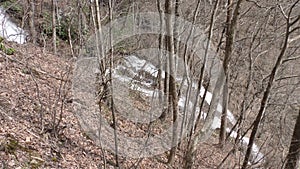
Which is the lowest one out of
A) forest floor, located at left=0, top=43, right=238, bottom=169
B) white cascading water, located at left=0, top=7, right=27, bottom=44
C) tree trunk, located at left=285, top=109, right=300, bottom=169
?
tree trunk, located at left=285, top=109, right=300, bottom=169

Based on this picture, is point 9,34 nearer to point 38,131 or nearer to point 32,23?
point 32,23

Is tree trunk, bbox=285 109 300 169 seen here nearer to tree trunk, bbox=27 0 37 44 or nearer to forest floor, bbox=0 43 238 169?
forest floor, bbox=0 43 238 169

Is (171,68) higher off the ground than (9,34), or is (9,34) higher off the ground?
(171,68)

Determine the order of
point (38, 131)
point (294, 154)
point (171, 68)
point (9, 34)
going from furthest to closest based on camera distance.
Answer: point (9, 34) → point (171, 68) → point (294, 154) → point (38, 131)

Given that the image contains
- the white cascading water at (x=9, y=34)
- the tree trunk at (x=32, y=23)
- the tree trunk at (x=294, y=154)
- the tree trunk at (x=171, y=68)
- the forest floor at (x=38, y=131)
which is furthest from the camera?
the tree trunk at (x=32, y=23)

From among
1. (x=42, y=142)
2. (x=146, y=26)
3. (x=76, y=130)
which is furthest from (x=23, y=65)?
(x=146, y=26)

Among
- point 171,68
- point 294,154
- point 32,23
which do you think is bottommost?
point 294,154

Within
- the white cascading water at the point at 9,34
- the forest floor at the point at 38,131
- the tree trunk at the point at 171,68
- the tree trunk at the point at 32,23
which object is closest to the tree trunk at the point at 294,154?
the forest floor at the point at 38,131

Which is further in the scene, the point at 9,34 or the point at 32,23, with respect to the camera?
the point at 32,23

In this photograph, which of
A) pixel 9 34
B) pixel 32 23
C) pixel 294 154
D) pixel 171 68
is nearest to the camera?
pixel 294 154

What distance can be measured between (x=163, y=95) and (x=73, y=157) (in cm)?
297

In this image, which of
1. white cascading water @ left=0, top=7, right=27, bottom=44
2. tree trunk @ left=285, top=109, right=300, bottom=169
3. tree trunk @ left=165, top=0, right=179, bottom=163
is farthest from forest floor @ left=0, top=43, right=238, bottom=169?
tree trunk @ left=285, top=109, right=300, bottom=169

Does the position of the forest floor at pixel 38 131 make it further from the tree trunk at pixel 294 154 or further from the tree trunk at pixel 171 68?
the tree trunk at pixel 294 154

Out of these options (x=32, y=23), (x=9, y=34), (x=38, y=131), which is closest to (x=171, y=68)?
(x=38, y=131)
